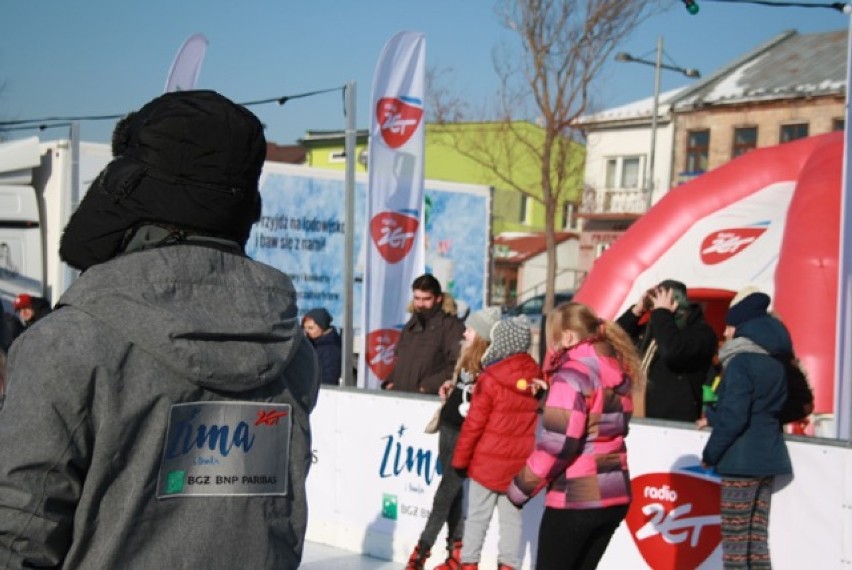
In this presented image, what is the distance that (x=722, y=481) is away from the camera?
5766 millimetres

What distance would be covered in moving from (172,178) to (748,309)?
185 inches

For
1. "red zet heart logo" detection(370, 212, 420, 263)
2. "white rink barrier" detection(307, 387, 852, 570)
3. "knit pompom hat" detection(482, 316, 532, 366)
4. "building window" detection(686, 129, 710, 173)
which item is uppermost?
"building window" detection(686, 129, 710, 173)

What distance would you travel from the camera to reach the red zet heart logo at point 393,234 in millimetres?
8797

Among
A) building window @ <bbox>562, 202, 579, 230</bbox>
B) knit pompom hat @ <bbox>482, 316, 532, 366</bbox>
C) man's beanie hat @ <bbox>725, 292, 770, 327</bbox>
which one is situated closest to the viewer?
man's beanie hat @ <bbox>725, 292, 770, 327</bbox>

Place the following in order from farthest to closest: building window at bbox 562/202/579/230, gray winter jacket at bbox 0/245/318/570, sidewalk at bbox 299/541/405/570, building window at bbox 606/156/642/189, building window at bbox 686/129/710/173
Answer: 1. building window at bbox 562/202/579/230
2. building window at bbox 606/156/642/189
3. building window at bbox 686/129/710/173
4. sidewalk at bbox 299/541/405/570
5. gray winter jacket at bbox 0/245/318/570

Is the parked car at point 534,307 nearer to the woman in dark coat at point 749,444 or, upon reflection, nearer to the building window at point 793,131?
the building window at point 793,131

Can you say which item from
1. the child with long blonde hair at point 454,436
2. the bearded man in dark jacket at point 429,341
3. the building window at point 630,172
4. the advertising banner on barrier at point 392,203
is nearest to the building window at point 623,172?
the building window at point 630,172

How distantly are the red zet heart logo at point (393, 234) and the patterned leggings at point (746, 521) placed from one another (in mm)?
3796

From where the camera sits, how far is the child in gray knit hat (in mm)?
6133

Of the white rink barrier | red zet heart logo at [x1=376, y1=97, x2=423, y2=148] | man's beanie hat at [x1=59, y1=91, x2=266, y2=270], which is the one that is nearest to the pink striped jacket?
the white rink barrier

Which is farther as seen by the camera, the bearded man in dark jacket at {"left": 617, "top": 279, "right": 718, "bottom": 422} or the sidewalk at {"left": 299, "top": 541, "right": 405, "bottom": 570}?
the sidewalk at {"left": 299, "top": 541, "right": 405, "bottom": 570}

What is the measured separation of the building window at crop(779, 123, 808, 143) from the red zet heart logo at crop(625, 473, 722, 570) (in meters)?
32.3

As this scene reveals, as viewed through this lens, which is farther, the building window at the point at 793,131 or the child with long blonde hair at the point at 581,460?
the building window at the point at 793,131

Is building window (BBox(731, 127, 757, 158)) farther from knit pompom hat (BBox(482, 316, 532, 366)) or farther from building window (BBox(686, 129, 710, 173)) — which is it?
knit pompom hat (BBox(482, 316, 532, 366))
